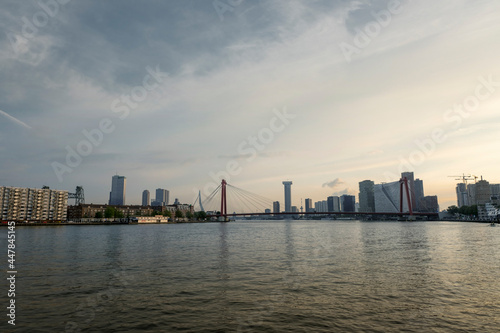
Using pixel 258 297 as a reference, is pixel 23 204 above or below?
above

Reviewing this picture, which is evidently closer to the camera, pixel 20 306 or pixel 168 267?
pixel 20 306

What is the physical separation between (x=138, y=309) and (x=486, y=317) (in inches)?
665

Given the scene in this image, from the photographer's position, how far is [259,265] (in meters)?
27.7

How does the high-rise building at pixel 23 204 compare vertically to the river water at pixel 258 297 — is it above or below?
above

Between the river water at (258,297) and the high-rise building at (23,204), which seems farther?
the high-rise building at (23,204)

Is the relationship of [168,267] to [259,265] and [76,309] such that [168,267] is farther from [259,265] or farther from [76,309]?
[76,309]

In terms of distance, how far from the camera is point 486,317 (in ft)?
45.8

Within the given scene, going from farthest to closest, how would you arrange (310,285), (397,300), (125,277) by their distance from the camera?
(125,277), (310,285), (397,300)

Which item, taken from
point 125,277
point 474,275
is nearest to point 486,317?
point 474,275

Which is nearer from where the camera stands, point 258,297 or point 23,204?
point 258,297

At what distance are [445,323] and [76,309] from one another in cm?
1780

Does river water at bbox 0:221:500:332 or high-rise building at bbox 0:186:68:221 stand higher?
high-rise building at bbox 0:186:68:221

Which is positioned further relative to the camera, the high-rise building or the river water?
the high-rise building

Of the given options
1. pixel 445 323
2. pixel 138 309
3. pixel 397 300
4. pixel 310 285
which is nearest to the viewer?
pixel 445 323
